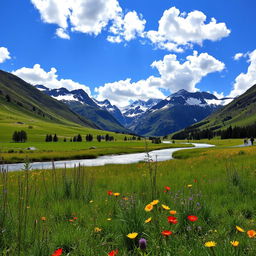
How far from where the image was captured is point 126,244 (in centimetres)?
370

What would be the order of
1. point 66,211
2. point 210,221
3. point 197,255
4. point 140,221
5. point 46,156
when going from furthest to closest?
point 46,156 < point 66,211 < point 210,221 < point 140,221 < point 197,255

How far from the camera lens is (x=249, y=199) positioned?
6668 mm

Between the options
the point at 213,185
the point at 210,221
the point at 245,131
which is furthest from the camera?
the point at 245,131

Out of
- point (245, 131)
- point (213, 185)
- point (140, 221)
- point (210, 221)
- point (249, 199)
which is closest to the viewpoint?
point (140, 221)

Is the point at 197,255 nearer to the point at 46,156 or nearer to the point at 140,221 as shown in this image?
the point at 140,221

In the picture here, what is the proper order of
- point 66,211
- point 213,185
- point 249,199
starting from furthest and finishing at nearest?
point 213,185, point 249,199, point 66,211

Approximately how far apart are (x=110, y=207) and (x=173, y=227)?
92.8 inches

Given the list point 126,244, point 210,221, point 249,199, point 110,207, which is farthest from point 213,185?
point 126,244

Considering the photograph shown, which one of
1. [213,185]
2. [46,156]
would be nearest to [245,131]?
[46,156]

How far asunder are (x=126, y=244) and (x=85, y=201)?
3.65 meters

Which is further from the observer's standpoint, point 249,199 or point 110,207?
point 249,199

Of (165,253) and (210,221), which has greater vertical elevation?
(165,253)

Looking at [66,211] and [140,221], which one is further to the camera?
[66,211]

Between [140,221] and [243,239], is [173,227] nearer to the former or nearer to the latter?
[140,221]
